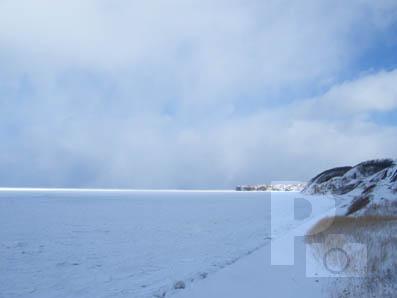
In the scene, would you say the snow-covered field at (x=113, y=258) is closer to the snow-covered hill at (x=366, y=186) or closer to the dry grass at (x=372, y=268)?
the dry grass at (x=372, y=268)

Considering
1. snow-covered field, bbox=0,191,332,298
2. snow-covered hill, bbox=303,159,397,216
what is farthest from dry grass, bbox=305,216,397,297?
snow-covered hill, bbox=303,159,397,216

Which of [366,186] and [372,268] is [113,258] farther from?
[366,186]

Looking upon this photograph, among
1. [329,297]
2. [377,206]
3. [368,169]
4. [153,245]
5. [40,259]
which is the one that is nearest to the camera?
[329,297]

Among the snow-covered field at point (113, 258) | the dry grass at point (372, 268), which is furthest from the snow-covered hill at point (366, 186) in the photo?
the dry grass at point (372, 268)

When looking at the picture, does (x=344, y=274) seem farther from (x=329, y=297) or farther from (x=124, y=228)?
(x=124, y=228)

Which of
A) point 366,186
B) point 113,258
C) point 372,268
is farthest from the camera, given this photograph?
point 366,186

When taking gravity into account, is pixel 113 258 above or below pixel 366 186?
below

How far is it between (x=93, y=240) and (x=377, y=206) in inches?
892

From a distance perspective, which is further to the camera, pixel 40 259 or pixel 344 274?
pixel 40 259

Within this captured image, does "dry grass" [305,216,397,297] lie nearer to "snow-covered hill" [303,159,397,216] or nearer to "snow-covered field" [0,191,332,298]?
"snow-covered field" [0,191,332,298]

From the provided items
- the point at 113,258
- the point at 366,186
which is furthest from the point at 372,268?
the point at 366,186

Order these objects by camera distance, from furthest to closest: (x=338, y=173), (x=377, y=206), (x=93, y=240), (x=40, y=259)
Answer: (x=338, y=173), (x=377, y=206), (x=93, y=240), (x=40, y=259)

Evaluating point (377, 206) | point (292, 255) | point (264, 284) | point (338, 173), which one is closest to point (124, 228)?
point (292, 255)

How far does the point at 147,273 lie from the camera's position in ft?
43.1
